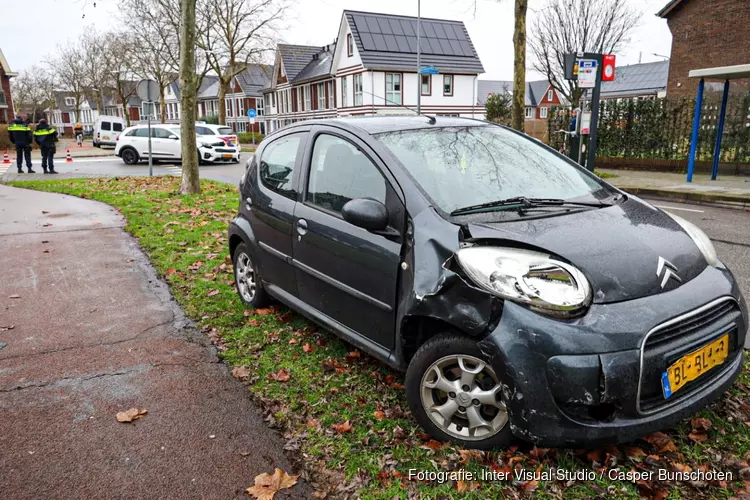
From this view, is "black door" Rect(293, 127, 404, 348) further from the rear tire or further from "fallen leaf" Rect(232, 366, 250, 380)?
the rear tire

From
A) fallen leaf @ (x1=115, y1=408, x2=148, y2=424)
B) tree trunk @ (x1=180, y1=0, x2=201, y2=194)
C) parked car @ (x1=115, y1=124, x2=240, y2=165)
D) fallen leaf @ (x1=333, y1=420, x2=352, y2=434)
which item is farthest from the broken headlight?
parked car @ (x1=115, y1=124, x2=240, y2=165)

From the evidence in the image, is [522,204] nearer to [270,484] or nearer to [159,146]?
[270,484]

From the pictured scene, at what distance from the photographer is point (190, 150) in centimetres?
1209

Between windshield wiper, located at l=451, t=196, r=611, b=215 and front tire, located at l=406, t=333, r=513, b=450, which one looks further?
windshield wiper, located at l=451, t=196, r=611, b=215

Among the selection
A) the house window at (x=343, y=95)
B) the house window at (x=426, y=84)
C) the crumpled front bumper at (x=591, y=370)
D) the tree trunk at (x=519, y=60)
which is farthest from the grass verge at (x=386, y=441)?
the house window at (x=343, y=95)

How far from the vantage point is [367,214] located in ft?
10.0

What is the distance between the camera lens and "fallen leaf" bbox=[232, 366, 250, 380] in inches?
149

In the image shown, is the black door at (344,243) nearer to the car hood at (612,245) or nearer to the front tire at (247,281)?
the car hood at (612,245)

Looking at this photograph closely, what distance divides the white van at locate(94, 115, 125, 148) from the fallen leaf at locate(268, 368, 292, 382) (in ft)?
134

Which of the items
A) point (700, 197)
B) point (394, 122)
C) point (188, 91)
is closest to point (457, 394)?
point (394, 122)

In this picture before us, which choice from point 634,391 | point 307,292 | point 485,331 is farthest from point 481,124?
point 634,391

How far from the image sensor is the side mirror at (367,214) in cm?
305

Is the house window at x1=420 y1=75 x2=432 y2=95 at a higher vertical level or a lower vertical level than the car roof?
higher

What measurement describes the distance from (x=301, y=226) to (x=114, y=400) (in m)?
1.60
